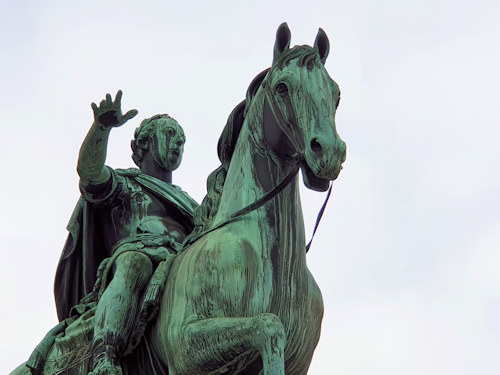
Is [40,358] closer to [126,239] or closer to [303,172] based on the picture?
[126,239]

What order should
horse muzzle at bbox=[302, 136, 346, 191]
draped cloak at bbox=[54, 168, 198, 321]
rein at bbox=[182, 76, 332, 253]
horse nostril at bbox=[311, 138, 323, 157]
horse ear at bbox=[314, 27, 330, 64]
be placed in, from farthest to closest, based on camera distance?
draped cloak at bbox=[54, 168, 198, 321] < horse ear at bbox=[314, 27, 330, 64] < rein at bbox=[182, 76, 332, 253] < horse nostril at bbox=[311, 138, 323, 157] < horse muzzle at bbox=[302, 136, 346, 191]

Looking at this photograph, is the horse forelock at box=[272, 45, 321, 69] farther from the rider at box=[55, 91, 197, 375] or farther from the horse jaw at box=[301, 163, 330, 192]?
the rider at box=[55, 91, 197, 375]

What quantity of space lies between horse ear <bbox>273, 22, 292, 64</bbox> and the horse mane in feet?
0.21

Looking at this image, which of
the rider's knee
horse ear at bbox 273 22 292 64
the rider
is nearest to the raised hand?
the rider

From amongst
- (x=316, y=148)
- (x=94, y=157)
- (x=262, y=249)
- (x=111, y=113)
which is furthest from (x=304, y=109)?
(x=94, y=157)

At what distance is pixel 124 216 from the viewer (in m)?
11.3

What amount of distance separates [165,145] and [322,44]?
2215 millimetres

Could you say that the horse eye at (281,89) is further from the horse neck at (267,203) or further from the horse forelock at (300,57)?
the horse neck at (267,203)

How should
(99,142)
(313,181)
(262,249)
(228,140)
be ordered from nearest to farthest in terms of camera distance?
(313,181)
(262,249)
(228,140)
(99,142)

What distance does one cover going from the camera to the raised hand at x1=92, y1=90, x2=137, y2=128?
10555mm

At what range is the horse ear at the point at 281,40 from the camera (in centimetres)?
997

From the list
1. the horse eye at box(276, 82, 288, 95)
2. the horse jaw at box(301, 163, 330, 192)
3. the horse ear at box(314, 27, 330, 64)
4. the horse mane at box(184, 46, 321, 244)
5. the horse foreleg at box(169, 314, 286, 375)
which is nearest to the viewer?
the horse foreleg at box(169, 314, 286, 375)

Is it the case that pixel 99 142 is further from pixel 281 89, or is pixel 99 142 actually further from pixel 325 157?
pixel 325 157


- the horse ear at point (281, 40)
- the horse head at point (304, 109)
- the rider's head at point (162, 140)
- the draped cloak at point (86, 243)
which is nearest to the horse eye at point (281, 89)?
the horse head at point (304, 109)
